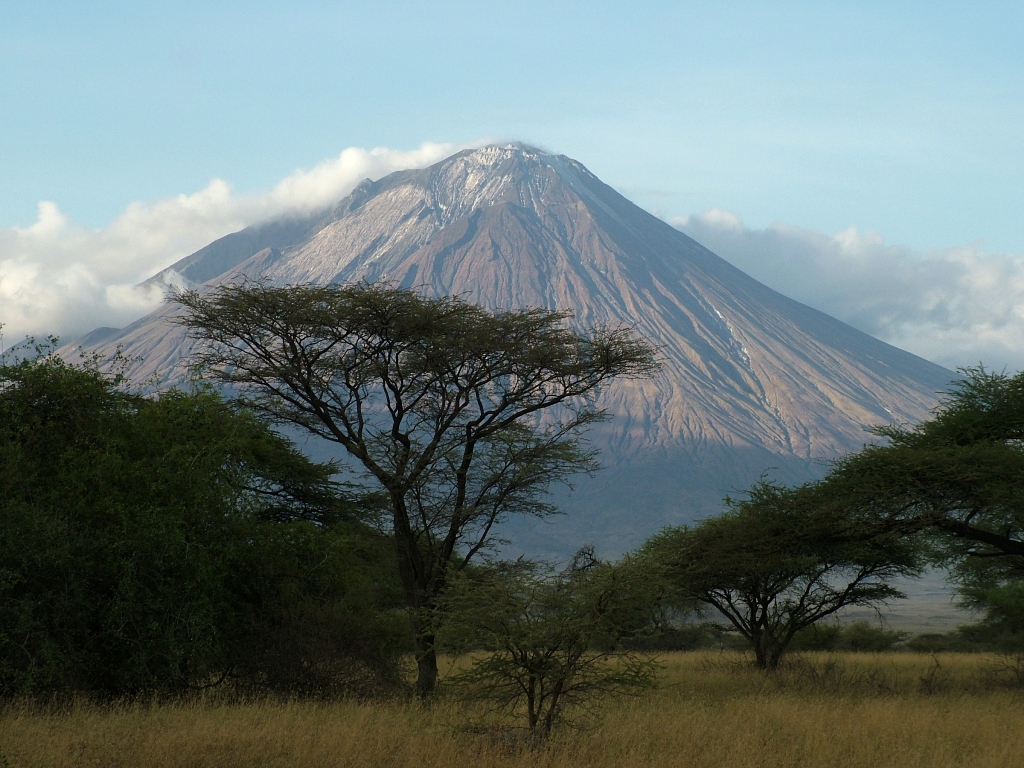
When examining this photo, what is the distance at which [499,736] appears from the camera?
1284 cm

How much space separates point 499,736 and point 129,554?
6225 millimetres

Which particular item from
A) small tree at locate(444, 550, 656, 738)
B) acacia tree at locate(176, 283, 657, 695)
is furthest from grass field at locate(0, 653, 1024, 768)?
acacia tree at locate(176, 283, 657, 695)

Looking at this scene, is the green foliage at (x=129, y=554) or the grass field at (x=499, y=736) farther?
the green foliage at (x=129, y=554)

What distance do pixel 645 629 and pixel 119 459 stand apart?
8.30m

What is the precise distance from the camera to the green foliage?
14.4 meters

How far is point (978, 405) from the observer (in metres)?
22.4

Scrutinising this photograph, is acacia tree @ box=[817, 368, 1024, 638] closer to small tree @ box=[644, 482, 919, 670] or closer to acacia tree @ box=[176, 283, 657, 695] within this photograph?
small tree @ box=[644, 482, 919, 670]

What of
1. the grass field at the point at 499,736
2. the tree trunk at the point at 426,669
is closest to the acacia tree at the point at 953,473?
the grass field at the point at 499,736

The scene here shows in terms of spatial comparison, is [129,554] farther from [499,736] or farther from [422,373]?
[422,373]

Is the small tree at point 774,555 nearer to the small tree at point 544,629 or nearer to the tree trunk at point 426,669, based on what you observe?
the tree trunk at point 426,669

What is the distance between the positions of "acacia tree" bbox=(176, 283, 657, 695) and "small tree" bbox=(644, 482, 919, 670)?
3546 mm

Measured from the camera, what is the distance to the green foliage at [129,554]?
14.4 m

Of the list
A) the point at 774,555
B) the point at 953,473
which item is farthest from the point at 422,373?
the point at 953,473

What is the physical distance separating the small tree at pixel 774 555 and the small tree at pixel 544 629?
233 inches
